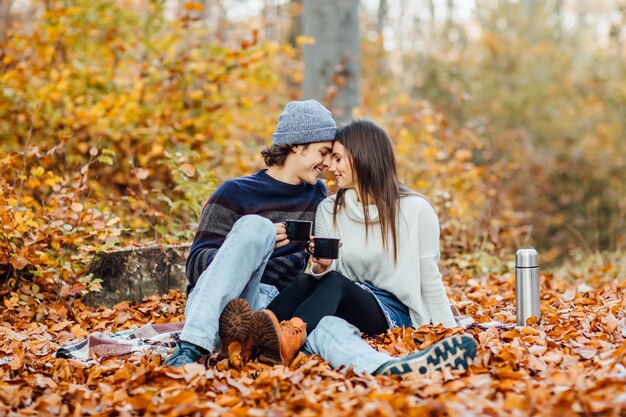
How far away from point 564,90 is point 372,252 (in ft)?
40.7

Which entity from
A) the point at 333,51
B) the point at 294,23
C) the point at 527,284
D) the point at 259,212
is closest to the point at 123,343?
the point at 259,212

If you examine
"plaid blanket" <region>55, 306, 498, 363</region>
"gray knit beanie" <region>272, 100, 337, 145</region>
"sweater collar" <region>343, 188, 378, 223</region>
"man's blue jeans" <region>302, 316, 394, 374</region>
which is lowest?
"plaid blanket" <region>55, 306, 498, 363</region>

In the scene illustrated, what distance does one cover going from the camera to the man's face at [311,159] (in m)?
3.79

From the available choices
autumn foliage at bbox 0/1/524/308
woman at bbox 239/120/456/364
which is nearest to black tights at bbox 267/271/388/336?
woman at bbox 239/120/456/364

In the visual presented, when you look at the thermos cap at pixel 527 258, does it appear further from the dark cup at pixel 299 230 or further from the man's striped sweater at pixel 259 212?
the dark cup at pixel 299 230

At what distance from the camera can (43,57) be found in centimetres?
756

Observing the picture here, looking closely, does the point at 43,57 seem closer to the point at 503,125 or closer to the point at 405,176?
the point at 405,176

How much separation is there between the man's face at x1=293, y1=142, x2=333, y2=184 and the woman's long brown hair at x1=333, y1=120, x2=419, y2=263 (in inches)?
5.2

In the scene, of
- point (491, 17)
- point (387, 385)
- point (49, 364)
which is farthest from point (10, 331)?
point (491, 17)

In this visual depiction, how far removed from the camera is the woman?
11.5 feet

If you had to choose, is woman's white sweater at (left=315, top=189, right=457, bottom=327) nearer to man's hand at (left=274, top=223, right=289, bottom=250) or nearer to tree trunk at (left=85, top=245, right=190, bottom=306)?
man's hand at (left=274, top=223, right=289, bottom=250)

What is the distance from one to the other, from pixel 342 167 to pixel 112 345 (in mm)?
1491

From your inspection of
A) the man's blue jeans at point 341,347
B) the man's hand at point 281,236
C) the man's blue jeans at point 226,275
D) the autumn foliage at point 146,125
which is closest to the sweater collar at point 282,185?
the man's hand at point 281,236

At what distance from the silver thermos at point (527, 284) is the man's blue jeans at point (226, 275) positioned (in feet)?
4.93
